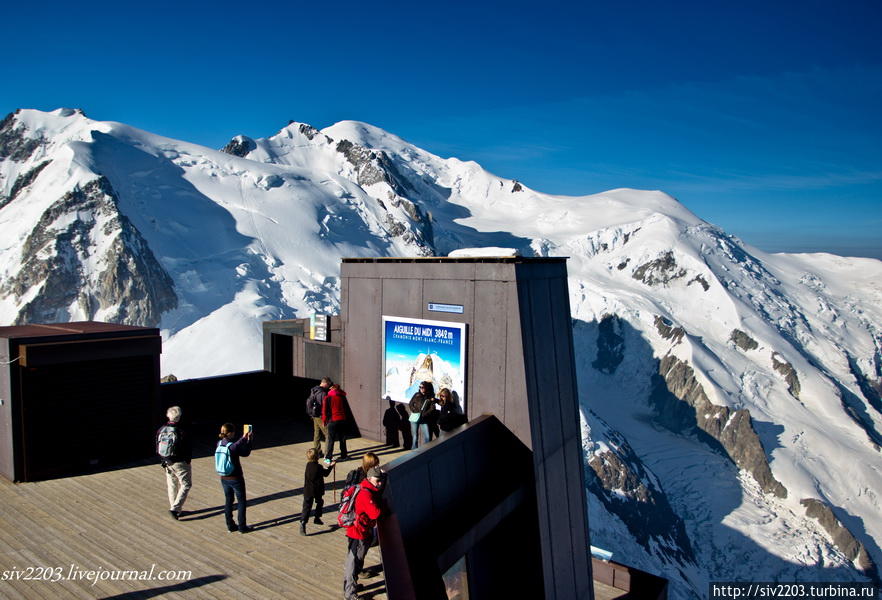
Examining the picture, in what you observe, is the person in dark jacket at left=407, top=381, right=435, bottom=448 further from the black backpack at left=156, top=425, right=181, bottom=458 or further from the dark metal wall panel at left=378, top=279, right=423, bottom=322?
the black backpack at left=156, top=425, right=181, bottom=458

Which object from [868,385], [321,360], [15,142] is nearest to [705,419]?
[868,385]

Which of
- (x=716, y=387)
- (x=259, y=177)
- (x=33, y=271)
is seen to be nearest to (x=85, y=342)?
(x=33, y=271)

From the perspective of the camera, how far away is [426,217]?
124 metres

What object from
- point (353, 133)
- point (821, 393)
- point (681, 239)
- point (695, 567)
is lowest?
point (695, 567)

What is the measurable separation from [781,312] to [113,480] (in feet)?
446

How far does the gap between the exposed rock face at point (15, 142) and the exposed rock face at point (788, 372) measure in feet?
411

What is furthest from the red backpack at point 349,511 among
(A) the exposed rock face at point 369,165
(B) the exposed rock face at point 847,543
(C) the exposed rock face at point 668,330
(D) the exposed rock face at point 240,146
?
(D) the exposed rock face at point 240,146

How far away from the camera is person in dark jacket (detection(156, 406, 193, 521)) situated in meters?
7.98

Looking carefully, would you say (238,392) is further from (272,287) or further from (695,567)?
(695,567)

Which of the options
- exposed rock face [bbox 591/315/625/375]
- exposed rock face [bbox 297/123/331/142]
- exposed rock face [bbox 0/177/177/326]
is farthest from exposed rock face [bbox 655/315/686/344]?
exposed rock face [bbox 297/123/331/142]

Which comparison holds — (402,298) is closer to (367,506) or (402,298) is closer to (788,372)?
(367,506)

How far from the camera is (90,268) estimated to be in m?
70.8

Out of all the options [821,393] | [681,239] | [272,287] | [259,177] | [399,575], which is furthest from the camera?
[681,239]

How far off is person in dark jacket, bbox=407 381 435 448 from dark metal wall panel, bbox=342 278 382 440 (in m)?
1.56
